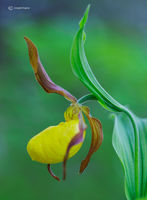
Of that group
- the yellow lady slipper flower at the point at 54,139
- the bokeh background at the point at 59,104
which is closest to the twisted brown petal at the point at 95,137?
the yellow lady slipper flower at the point at 54,139

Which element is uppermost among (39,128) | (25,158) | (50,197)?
(39,128)

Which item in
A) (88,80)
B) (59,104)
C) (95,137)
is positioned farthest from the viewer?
(59,104)

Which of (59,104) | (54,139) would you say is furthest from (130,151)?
(59,104)

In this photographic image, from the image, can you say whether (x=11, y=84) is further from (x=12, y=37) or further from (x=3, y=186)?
(x=3, y=186)

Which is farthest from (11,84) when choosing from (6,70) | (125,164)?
(125,164)

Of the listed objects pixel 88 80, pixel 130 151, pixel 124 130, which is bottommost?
pixel 130 151

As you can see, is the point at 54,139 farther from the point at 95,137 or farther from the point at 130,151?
the point at 130,151

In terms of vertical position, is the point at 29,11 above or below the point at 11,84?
above
